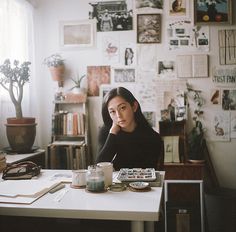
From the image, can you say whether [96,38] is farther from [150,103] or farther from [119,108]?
[119,108]

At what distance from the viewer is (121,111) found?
2.24m

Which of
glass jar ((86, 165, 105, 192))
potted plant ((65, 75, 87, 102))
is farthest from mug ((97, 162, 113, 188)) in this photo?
potted plant ((65, 75, 87, 102))

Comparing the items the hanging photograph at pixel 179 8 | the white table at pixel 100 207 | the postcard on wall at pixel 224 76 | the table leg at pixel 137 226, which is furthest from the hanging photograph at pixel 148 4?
the table leg at pixel 137 226

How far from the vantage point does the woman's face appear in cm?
222

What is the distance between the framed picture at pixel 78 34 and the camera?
3629 millimetres

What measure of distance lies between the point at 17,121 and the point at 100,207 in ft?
6.18

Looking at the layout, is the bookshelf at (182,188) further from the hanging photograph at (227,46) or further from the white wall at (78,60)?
the hanging photograph at (227,46)

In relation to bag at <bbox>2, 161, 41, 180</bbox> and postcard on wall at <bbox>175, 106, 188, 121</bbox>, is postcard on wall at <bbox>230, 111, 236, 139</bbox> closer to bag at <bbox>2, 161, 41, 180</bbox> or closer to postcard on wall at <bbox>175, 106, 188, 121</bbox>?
postcard on wall at <bbox>175, 106, 188, 121</bbox>

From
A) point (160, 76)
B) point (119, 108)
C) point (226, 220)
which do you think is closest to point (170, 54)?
point (160, 76)

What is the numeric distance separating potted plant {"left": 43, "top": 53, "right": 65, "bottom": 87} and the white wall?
0.26 feet

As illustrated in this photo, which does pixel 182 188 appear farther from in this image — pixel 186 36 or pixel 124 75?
pixel 186 36

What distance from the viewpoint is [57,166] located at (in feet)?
11.4

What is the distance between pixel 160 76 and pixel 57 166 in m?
Answer: 1.45

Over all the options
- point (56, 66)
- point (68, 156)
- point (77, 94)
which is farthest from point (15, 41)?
point (68, 156)
